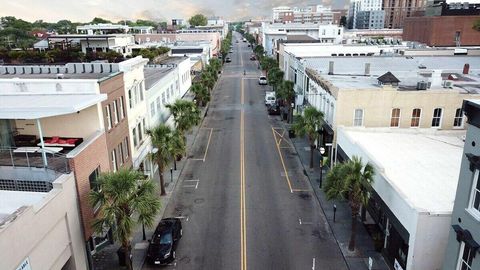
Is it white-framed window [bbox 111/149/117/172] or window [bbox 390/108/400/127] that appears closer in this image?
white-framed window [bbox 111/149/117/172]

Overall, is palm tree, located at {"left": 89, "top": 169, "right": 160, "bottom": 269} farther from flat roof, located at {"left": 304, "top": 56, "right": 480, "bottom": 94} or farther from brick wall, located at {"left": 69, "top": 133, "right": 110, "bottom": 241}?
flat roof, located at {"left": 304, "top": 56, "right": 480, "bottom": 94}

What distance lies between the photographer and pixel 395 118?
31938mm

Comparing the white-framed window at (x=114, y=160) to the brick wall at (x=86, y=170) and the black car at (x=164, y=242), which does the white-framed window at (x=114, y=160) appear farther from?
the black car at (x=164, y=242)

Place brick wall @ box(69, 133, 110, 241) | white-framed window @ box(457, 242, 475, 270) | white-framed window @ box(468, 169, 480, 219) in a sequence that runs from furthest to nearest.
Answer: brick wall @ box(69, 133, 110, 241)
white-framed window @ box(457, 242, 475, 270)
white-framed window @ box(468, 169, 480, 219)

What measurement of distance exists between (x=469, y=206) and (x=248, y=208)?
55.0 ft

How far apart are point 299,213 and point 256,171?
8.82 meters

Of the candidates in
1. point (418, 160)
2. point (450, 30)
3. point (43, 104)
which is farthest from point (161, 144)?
point (450, 30)

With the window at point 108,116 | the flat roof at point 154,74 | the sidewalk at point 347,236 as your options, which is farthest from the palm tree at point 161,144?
the sidewalk at point 347,236

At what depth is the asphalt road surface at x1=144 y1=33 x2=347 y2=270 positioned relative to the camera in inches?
897

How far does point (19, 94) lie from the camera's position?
22.3 meters

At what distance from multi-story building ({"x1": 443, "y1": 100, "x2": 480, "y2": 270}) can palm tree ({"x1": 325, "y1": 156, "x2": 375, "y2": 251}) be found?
6120mm

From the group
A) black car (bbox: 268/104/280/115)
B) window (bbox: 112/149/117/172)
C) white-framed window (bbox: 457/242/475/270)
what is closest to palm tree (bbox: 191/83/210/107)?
black car (bbox: 268/104/280/115)

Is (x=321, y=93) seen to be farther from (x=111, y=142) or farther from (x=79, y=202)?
(x=79, y=202)

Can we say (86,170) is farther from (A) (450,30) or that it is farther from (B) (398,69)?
(A) (450,30)
